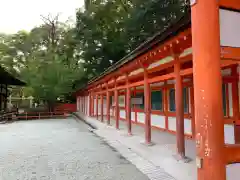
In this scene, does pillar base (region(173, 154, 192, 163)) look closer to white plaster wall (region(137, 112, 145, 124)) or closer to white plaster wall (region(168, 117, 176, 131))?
white plaster wall (region(168, 117, 176, 131))

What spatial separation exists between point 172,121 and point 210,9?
23.5 feet

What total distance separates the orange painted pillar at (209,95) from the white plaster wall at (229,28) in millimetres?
98

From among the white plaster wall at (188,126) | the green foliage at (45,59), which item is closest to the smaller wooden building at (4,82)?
the green foliage at (45,59)

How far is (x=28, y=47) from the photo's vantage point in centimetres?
3541

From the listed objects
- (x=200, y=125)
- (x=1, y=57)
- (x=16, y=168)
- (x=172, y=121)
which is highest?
(x=1, y=57)

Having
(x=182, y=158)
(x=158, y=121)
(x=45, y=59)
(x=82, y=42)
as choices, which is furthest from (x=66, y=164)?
(x=82, y=42)

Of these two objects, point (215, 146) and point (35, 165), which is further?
point (35, 165)

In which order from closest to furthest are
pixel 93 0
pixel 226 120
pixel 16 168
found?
pixel 16 168
pixel 226 120
pixel 93 0

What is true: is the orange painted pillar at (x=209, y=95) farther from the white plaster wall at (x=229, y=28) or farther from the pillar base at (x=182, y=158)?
the pillar base at (x=182, y=158)

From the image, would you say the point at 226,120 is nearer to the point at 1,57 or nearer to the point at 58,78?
the point at 58,78

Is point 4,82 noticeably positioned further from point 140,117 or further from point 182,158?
point 182,158

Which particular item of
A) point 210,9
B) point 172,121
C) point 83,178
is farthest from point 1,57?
point 210,9

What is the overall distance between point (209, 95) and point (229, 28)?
2.26 feet

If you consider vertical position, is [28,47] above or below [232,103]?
above
